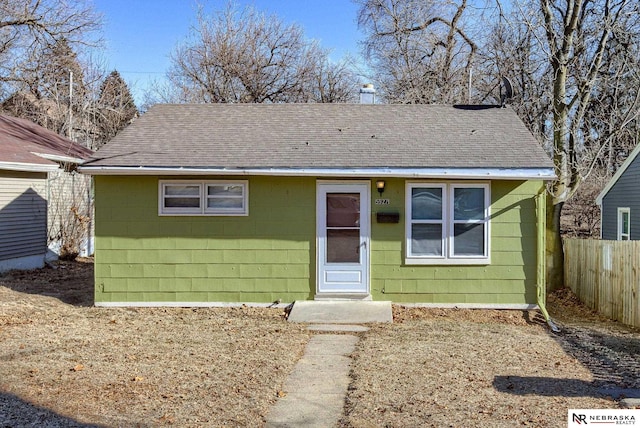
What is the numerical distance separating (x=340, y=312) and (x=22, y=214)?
32.4 feet

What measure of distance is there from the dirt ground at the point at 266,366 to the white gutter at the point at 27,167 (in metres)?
4.80

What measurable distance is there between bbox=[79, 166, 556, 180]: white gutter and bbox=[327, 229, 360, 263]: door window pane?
103cm

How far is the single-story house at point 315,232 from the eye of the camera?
9.98 meters

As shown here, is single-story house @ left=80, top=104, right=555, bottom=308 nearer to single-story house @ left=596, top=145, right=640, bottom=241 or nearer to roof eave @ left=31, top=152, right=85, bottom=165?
roof eave @ left=31, top=152, right=85, bottom=165

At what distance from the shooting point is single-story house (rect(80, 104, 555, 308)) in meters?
9.98

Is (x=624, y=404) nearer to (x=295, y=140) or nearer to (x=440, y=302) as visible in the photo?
(x=440, y=302)

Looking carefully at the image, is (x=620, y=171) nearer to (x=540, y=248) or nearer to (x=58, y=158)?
(x=540, y=248)

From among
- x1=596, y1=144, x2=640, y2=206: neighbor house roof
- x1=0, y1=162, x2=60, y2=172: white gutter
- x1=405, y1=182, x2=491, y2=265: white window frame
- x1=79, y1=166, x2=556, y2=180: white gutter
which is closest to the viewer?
x1=79, y1=166, x2=556, y2=180: white gutter

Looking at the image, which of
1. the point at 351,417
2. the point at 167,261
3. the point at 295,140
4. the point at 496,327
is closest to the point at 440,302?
the point at 496,327

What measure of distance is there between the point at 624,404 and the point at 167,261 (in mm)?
7378

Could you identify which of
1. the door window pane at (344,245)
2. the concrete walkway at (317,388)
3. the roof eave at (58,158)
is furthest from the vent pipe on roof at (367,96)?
the roof eave at (58,158)

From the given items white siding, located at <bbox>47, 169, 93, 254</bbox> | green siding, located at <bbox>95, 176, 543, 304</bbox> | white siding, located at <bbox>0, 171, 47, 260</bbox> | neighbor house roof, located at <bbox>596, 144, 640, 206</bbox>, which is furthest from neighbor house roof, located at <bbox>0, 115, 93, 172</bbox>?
neighbor house roof, located at <bbox>596, 144, 640, 206</bbox>

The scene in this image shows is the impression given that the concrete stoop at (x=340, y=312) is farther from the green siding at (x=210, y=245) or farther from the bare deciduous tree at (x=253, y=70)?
the bare deciduous tree at (x=253, y=70)

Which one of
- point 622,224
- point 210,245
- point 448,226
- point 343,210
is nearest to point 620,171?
point 622,224
